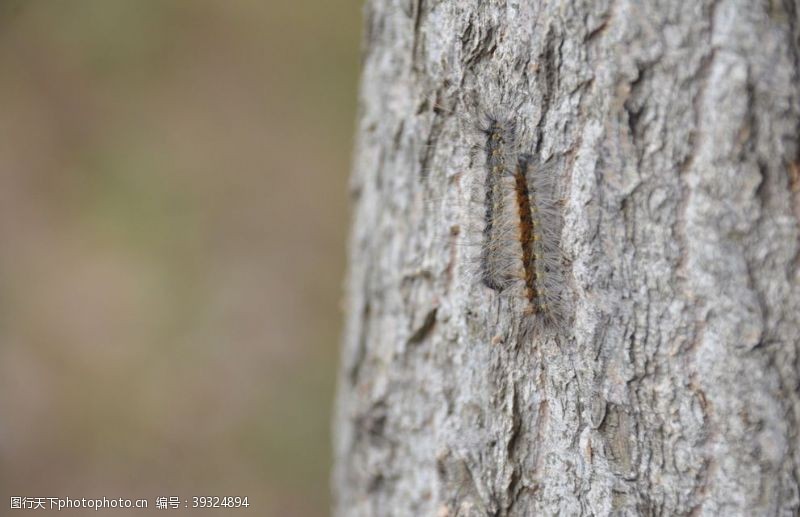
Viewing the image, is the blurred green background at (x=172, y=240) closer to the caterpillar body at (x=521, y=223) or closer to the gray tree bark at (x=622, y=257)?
the gray tree bark at (x=622, y=257)

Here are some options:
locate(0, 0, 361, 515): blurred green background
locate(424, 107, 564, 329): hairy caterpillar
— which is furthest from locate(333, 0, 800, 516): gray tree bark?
locate(0, 0, 361, 515): blurred green background

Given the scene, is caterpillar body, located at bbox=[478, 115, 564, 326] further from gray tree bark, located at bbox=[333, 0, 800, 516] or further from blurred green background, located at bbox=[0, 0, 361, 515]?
blurred green background, located at bbox=[0, 0, 361, 515]

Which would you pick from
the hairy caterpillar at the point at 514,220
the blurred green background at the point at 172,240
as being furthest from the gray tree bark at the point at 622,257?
the blurred green background at the point at 172,240

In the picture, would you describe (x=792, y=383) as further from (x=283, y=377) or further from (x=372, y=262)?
(x=283, y=377)

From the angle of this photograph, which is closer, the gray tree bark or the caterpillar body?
the gray tree bark

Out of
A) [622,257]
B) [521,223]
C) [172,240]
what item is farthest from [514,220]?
[172,240]
